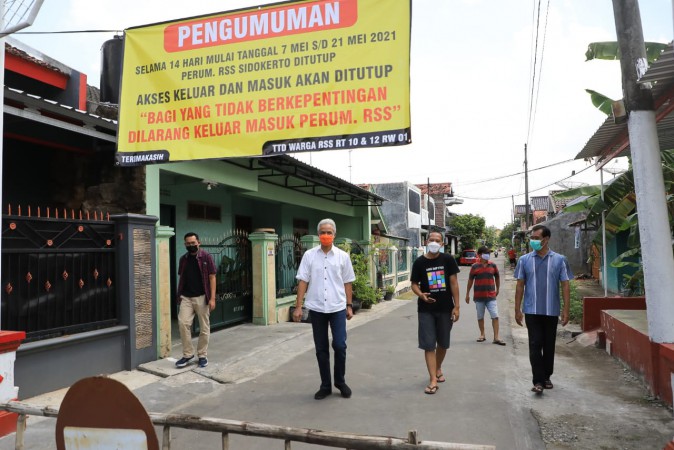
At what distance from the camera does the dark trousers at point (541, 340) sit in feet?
17.1

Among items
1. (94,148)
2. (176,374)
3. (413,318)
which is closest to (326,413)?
(176,374)

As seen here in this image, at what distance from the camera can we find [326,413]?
467 cm

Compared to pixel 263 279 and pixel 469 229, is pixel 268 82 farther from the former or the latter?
pixel 469 229

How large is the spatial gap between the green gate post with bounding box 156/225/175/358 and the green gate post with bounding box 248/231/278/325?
10.5 feet

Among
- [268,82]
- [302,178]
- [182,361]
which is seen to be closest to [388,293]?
[302,178]

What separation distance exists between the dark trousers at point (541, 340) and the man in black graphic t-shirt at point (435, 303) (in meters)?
0.78

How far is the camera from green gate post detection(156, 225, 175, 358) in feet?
22.7

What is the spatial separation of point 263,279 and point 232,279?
62 cm

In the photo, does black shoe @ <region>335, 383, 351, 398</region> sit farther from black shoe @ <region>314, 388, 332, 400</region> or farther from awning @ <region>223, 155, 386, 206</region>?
awning @ <region>223, 155, 386, 206</region>

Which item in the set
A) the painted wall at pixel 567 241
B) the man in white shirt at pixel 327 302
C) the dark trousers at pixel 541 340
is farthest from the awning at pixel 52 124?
the painted wall at pixel 567 241

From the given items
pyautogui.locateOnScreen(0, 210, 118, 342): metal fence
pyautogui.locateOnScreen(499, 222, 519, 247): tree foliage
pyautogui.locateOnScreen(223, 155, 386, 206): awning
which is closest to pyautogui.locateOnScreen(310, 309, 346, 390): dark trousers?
pyautogui.locateOnScreen(0, 210, 118, 342): metal fence

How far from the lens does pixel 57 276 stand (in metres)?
5.54

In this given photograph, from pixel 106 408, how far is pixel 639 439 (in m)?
3.91

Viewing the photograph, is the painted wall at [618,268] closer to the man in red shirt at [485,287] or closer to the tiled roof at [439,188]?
the man in red shirt at [485,287]
